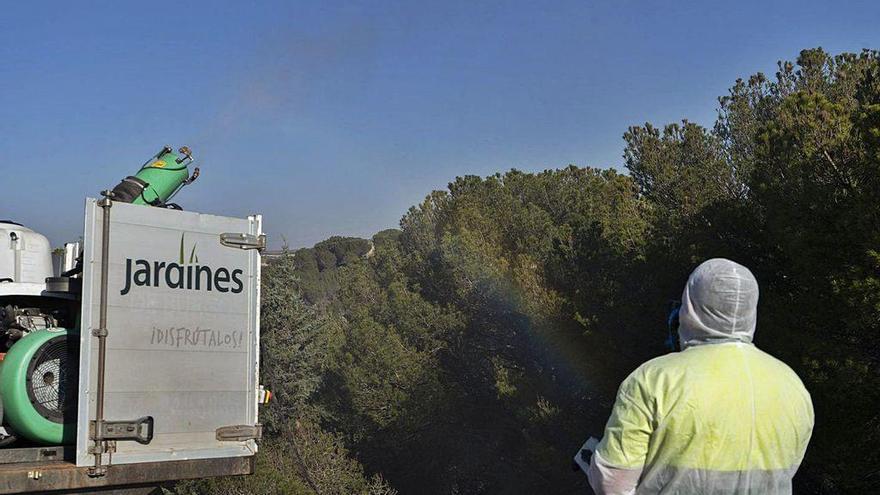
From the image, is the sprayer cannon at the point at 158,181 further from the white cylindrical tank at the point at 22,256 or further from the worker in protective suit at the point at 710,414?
the worker in protective suit at the point at 710,414

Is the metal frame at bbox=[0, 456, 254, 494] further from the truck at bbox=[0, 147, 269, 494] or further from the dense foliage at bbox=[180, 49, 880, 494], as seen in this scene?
the dense foliage at bbox=[180, 49, 880, 494]

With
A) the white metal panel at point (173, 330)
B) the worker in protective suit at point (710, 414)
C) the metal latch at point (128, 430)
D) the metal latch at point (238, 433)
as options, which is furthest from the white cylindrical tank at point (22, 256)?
the worker in protective suit at point (710, 414)

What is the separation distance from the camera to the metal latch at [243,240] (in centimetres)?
677

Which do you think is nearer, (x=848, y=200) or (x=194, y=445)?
(x=194, y=445)

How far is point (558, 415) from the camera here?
79.3 ft

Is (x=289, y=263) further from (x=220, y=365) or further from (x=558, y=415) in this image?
(x=220, y=365)

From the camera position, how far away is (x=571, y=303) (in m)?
23.0

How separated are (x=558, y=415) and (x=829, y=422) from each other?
11.1 m

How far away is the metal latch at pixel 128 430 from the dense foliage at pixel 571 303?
2696 mm

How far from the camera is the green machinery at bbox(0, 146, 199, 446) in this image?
6254 mm

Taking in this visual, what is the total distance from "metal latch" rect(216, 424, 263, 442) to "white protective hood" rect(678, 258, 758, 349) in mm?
4609

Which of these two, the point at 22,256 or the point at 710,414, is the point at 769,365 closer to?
the point at 710,414

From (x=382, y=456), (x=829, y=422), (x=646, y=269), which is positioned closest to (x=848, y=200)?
(x=829, y=422)

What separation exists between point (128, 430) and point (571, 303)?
17609 mm
